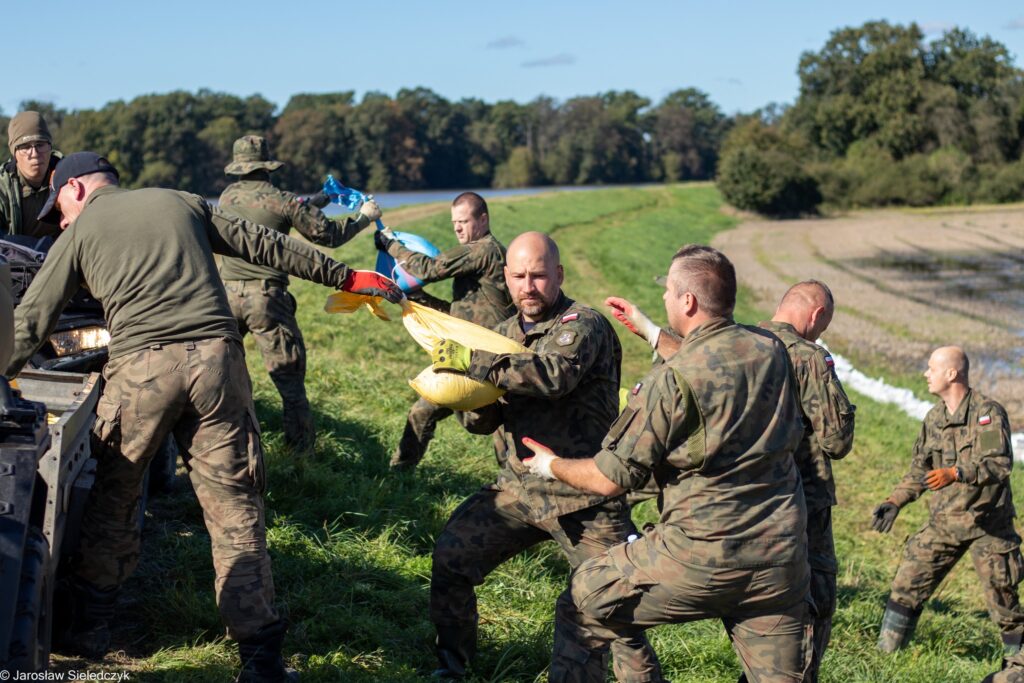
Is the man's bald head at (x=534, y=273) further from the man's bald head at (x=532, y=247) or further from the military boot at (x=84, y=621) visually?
the military boot at (x=84, y=621)

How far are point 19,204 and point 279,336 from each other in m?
1.96

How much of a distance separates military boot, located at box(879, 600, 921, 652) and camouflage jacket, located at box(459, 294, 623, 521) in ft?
10.4

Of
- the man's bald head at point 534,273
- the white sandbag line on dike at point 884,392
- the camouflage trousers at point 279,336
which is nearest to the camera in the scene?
the man's bald head at point 534,273

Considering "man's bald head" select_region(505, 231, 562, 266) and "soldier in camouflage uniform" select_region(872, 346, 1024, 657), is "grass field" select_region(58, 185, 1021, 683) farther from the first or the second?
"man's bald head" select_region(505, 231, 562, 266)

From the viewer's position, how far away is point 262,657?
16.0 feet

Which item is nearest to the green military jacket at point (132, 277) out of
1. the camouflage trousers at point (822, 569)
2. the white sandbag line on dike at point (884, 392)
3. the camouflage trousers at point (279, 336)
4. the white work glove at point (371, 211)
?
the white work glove at point (371, 211)

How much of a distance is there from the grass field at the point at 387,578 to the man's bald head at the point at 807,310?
1924mm

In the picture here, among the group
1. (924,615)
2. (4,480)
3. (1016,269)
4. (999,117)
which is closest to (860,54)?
(999,117)

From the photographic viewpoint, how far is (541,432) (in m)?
5.19

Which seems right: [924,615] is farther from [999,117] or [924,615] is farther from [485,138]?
[485,138]

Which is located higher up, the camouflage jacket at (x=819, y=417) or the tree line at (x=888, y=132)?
the tree line at (x=888, y=132)

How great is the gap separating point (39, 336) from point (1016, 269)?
30.9m

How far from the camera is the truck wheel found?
362 centimetres

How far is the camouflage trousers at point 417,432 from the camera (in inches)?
319
